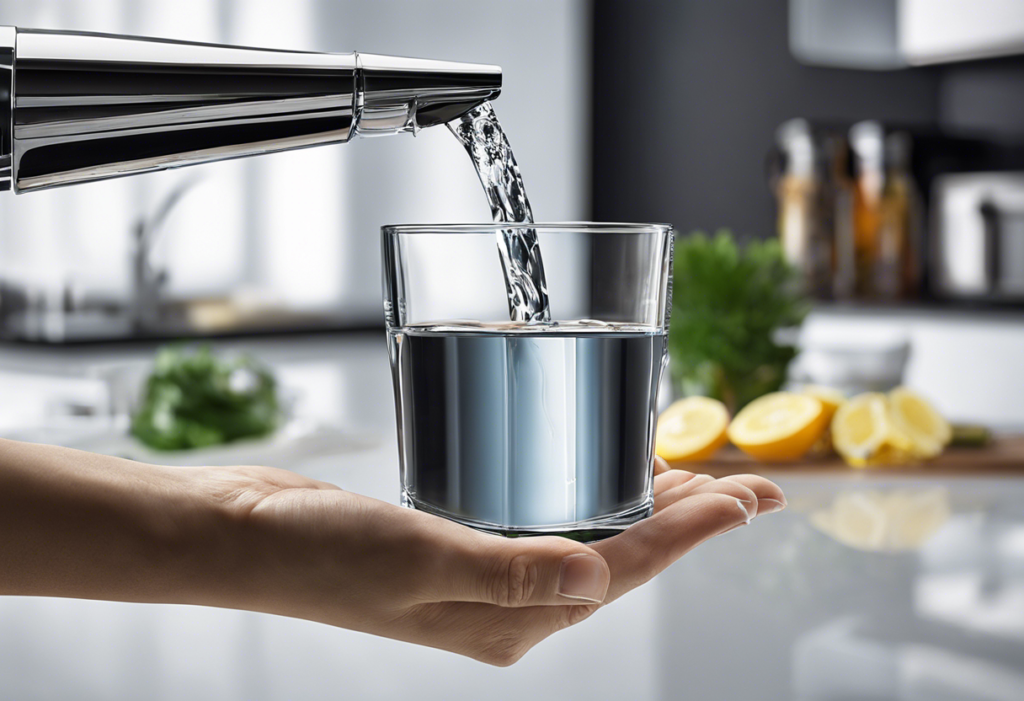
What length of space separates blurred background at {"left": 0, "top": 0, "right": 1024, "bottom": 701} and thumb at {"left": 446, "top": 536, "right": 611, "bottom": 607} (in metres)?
0.11

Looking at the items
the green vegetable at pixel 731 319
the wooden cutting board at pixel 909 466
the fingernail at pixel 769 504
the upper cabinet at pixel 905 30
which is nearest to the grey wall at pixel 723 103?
the upper cabinet at pixel 905 30

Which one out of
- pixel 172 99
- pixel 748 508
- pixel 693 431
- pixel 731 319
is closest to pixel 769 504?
pixel 748 508

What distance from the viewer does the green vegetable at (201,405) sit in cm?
135

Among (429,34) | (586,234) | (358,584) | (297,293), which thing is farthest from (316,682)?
(429,34)

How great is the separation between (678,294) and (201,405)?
656mm

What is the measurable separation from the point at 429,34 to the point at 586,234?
8.47ft

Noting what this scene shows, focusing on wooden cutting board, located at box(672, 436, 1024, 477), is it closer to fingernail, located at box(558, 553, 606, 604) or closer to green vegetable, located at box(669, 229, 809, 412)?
green vegetable, located at box(669, 229, 809, 412)

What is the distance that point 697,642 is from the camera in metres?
0.61

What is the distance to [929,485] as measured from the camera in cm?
108

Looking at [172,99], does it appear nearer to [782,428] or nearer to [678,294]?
[782,428]

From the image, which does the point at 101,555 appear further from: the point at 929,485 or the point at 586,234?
the point at 929,485

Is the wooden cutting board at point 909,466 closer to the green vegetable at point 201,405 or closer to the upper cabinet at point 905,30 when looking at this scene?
the green vegetable at point 201,405

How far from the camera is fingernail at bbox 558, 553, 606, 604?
0.47 m

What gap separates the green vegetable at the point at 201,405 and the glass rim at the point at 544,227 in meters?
0.86
